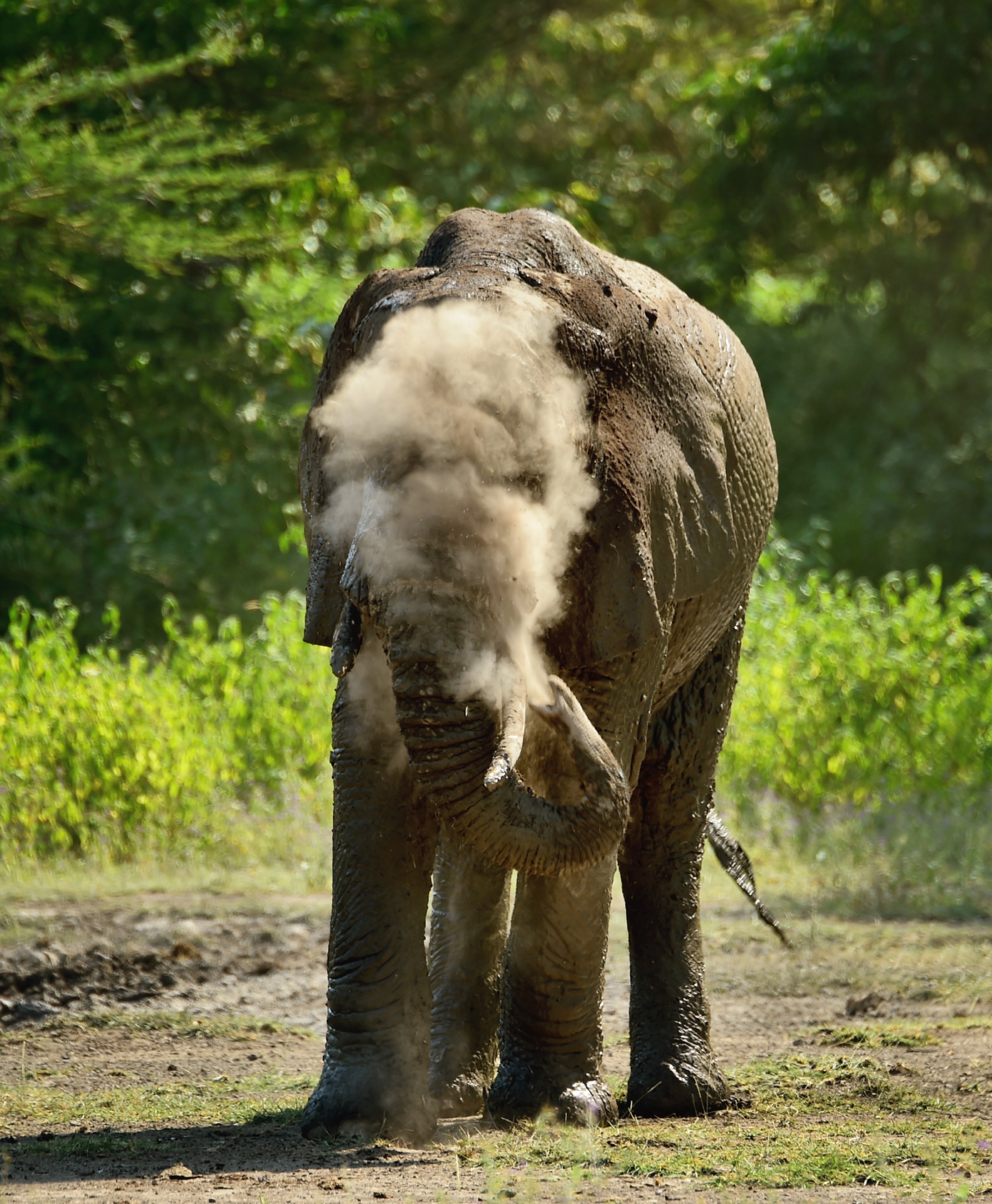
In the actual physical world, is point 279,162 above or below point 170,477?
above

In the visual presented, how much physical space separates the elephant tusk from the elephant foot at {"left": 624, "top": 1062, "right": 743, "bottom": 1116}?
1.78 metres

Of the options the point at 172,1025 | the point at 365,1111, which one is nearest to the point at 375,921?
the point at 365,1111

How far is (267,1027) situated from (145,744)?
4238 mm

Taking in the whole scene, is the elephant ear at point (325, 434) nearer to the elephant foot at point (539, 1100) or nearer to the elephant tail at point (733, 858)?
the elephant foot at point (539, 1100)

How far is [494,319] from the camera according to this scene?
4.48 meters

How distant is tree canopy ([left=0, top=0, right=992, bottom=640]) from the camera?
15.1 m

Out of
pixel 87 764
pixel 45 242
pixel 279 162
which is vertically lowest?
pixel 87 764

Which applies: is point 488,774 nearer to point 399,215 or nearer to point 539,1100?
point 539,1100

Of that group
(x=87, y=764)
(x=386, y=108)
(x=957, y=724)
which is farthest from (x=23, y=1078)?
(x=386, y=108)

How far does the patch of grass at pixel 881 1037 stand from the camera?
6484 millimetres

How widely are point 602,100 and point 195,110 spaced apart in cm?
681

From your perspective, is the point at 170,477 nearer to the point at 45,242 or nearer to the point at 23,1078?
the point at 45,242

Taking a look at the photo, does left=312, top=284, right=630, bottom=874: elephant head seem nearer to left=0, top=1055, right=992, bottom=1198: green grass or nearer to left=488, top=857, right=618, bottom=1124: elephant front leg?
left=488, top=857, right=618, bottom=1124: elephant front leg

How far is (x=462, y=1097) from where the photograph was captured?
5367mm
